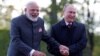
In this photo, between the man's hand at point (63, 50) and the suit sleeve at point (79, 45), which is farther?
the suit sleeve at point (79, 45)

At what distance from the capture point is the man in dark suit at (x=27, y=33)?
6.27 meters

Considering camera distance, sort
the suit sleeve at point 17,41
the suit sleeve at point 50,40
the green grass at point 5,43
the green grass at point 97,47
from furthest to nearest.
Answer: the green grass at point 97,47, the green grass at point 5,43, the suit sleeve at point 50,40, the suit sleeve at point 17,41

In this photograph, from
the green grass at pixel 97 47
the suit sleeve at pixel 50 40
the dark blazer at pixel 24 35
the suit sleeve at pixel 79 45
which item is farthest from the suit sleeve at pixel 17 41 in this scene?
the green grass at pixel 97 47

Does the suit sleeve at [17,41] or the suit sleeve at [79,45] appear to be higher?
the suit sleeve at [17,41]

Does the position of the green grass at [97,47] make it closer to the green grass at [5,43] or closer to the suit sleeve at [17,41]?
the green grass at [5,43]

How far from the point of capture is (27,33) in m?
6.38

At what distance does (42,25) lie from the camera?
6566 millimetres

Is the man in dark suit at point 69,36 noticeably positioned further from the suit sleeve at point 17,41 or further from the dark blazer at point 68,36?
the suit sleeve at point 17,41

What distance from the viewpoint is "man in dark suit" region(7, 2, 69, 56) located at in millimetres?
A: 6270

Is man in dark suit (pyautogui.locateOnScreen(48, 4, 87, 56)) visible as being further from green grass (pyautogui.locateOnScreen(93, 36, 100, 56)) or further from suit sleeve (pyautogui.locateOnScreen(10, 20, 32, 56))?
green grass (pyautogui.locateOnScreen(93, 36, 100, 56))

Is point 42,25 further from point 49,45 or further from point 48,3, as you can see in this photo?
point 48,3

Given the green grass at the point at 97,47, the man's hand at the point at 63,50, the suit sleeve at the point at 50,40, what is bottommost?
the green grass at the point at 97,47

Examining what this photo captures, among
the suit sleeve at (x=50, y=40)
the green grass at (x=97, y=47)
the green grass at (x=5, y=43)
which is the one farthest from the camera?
the green grass at (x=97, y=47)

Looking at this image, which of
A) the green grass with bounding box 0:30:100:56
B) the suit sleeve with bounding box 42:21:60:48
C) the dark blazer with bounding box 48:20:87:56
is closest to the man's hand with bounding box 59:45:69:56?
the suit sleeve with bounding box 42:21:60:48
